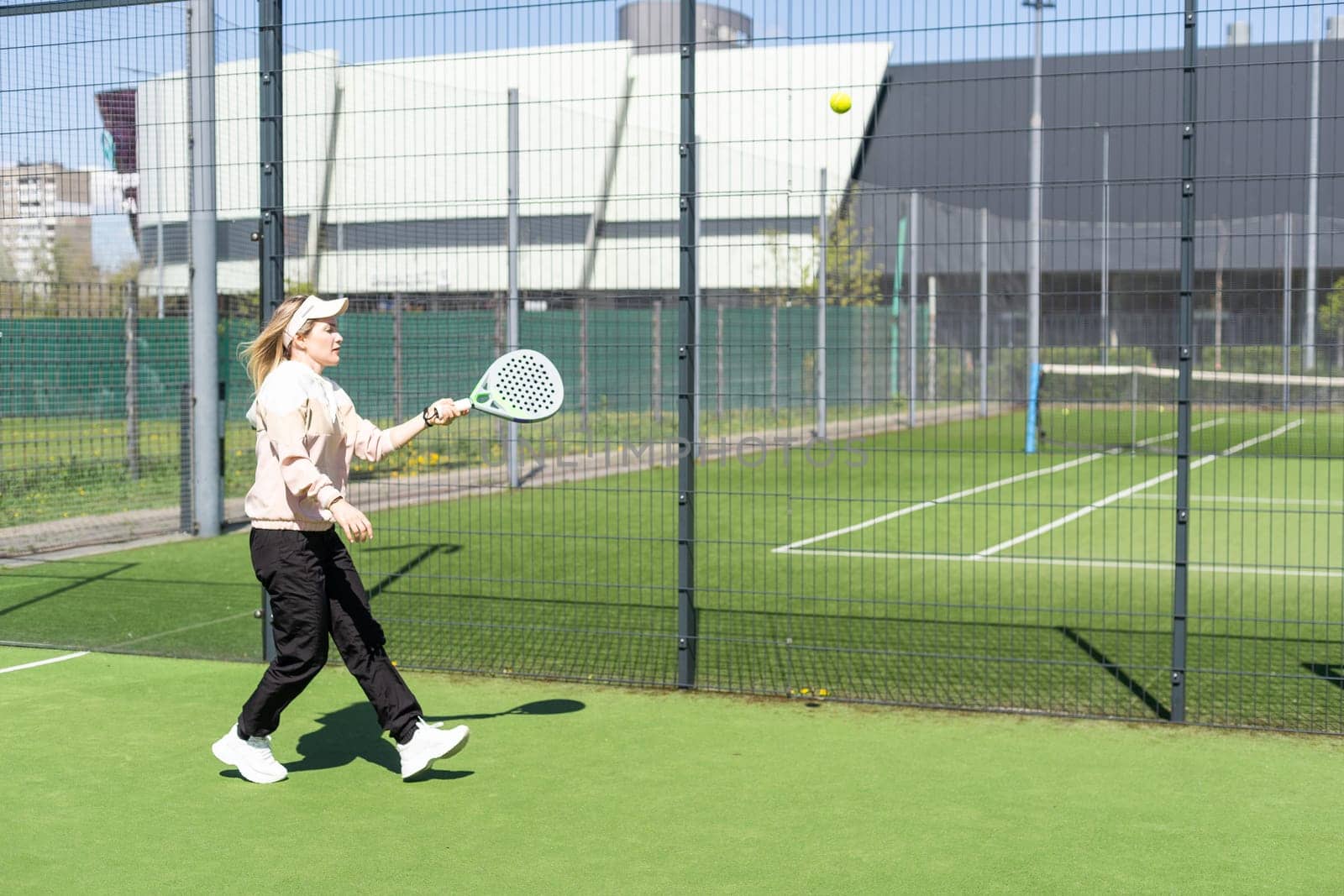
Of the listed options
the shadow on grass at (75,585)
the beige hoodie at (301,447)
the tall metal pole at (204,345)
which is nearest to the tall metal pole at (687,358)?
the beige hoodie at (301,447)

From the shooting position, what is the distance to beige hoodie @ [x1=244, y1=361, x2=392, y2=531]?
5.80 meters

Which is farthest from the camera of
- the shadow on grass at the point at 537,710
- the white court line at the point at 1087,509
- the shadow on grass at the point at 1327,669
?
the white court line at the point at 1087,509

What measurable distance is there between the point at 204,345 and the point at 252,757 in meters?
8.08

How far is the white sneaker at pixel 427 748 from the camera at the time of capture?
610 centimetres

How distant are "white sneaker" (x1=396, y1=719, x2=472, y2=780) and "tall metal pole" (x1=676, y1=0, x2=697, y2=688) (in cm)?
198

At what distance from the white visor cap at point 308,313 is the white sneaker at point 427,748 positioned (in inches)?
65.6

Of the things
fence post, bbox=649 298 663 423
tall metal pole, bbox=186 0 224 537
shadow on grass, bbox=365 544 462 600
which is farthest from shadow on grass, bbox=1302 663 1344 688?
tall metal pole, bbox=186 0 224 537

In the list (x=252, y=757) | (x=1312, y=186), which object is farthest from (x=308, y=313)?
(x=1312, y=186)

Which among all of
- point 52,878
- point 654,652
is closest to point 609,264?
point 654,652

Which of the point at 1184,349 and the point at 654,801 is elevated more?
the point at 1184,349

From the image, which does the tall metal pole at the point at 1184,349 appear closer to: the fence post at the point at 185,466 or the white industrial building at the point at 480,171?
the white industrial building at the point at 480,171

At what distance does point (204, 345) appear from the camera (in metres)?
13.6

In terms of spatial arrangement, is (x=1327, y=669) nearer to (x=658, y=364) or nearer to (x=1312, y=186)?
(x=658, y=364)

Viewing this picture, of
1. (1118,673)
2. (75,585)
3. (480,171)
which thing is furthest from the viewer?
(480,171)
